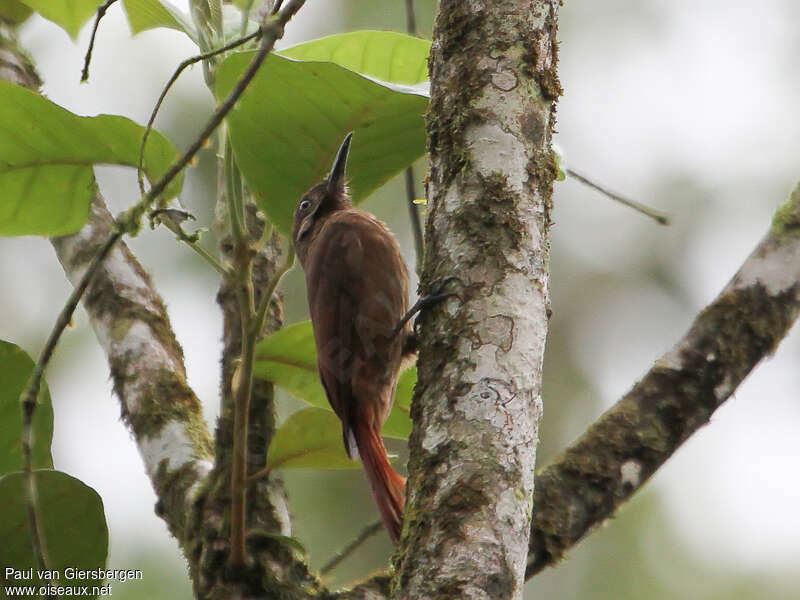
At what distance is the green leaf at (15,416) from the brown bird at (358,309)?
680mm

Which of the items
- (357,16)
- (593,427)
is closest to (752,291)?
(593,427)

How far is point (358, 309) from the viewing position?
282cm

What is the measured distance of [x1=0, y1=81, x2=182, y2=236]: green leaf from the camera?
1991 millimetres

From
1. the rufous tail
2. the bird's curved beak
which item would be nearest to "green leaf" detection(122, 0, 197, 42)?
the bird's curved beak

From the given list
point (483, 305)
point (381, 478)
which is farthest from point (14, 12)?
point (483, 305)

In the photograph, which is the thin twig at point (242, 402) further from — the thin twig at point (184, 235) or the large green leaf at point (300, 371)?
the large green leaf at point (300, 371)

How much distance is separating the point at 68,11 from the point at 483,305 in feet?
4.58

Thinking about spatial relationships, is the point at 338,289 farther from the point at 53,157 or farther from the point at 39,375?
the point at 39,375

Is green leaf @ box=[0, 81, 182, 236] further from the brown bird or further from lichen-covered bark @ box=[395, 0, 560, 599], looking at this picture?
lichen-covered bark @ box=[395, 0, 560, 599]

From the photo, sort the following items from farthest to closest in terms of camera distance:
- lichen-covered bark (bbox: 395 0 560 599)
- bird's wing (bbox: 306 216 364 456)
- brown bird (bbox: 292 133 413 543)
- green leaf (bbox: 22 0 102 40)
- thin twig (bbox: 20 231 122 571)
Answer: bird's wing (bbox: 306 216 364 456), brown bird (bbox: 292 133 413 543), green leaf (bbox: 22 0 102 40), thin twig (bbox: 20 231 122 571), lichen-covered bark (bbox: 395 0 560 599)

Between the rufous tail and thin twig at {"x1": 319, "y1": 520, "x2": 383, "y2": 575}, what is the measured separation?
41 millimetres

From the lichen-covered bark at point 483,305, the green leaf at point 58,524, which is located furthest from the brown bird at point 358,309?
the lichen-covered bark at point 483,305

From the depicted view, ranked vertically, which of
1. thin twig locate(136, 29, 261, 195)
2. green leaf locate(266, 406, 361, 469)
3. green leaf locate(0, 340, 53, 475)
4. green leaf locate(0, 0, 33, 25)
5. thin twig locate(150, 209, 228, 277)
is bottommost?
green leaf locate(266, 406, 361, 469)

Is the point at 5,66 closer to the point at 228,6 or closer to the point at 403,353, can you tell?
the point at 228,6
